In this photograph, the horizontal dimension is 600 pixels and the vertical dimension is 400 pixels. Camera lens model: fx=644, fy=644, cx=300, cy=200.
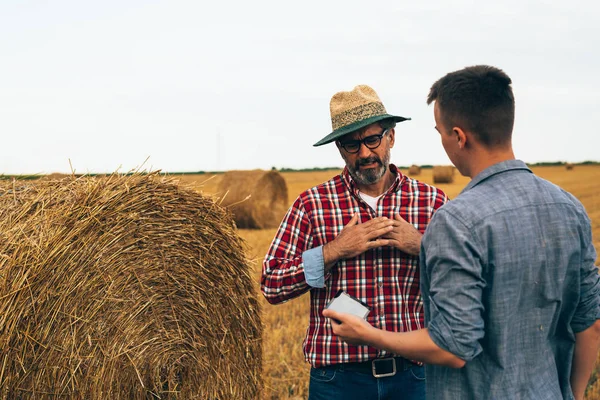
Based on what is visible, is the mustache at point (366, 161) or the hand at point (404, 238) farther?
the mustache at point (366, 161)

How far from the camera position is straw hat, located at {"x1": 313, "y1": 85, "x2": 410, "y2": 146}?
2.95 metres

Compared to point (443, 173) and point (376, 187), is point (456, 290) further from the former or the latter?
point (443, 173)

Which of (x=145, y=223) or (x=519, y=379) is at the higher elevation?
(x=145, y=223)

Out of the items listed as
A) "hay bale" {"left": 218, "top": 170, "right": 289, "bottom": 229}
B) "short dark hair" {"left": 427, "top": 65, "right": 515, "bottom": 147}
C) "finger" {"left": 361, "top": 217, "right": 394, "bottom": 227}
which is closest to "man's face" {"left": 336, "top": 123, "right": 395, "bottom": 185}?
"finger" {"left": 361, "top": 217, "right": 394, "bottom": 227}

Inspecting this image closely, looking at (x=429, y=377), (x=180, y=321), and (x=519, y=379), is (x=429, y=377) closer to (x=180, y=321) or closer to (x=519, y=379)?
(x=519, y=379)

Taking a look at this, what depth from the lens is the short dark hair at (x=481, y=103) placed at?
2100 millimetres

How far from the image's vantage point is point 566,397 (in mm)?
2324

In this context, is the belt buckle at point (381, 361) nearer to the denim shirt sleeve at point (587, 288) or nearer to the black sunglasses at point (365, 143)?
the denim shirt sleeve at point (587, 288)

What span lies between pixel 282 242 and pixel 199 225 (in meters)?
1.61

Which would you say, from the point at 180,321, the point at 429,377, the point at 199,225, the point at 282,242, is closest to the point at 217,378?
the point at 180,321

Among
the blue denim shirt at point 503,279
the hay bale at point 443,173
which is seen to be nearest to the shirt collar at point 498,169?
the blue denim shirt at point 503,279

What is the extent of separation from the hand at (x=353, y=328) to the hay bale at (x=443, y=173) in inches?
1140

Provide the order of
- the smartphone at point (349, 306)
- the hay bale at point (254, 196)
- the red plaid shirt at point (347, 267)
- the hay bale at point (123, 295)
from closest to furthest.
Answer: the smartphone at point (349, 306) < the red plaid shirt at point (347, 267) < the hay bale at point (123, 295) < the hay bale at point (254, 196)

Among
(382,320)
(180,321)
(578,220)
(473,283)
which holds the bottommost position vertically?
(180,321)
